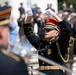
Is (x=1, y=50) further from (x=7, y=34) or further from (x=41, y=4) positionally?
(x=41, y=4)

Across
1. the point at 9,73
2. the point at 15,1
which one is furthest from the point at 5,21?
the point at 15,1

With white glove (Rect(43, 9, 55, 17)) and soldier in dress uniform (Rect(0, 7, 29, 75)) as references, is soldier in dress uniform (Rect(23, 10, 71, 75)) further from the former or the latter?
soldier in dress uniform (Rect(0, 7, 29, 75))

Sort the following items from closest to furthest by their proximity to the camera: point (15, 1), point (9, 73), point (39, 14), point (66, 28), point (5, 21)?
point (9, 73), point (5, 21), point (66, 28), point (39, 14), point (15, 1)

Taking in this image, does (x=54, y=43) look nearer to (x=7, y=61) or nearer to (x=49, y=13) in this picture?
(x=49, y=13)

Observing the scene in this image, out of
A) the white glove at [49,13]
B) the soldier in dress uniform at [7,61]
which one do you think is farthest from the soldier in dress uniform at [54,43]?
the soldier in dress uniform at [7,61]

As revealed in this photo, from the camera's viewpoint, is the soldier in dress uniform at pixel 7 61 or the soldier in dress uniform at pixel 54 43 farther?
the soldier in dress uniform at pixel 54 43

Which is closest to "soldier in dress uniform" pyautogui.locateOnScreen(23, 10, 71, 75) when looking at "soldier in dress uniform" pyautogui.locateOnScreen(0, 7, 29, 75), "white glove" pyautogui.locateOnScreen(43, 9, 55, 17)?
"white glove" pyautogui.locateOnScreen(43, 9, 55, 17)

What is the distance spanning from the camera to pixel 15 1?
27609 millimetres

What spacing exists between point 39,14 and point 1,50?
623 inches

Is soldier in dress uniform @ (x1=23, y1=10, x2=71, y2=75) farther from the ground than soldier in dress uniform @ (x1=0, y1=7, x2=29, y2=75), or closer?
closer

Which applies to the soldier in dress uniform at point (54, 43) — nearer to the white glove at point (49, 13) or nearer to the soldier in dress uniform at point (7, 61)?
the white glove at point (49, 13)

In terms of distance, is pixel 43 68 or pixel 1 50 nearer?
pixel 1 50

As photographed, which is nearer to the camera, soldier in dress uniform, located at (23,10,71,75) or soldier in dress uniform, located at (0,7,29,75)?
soldier in dress uniform, located at (0,7,29,75)

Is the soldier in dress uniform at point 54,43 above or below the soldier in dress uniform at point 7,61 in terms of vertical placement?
below
